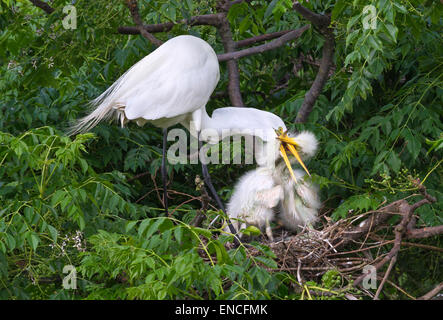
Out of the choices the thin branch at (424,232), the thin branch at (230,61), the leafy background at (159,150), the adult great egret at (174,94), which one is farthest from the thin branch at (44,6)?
the thin branch at (424,232)

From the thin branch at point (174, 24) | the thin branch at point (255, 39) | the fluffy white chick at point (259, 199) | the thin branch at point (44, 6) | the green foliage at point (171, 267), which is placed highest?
the thin branch at point (44, 6)

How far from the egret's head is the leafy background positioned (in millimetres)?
85

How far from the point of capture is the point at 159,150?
3260 millimetres

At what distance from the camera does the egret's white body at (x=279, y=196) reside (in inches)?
113

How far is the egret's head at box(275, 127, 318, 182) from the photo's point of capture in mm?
2910

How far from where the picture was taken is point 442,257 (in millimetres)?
3221

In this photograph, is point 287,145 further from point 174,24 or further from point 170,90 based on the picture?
point 174,24

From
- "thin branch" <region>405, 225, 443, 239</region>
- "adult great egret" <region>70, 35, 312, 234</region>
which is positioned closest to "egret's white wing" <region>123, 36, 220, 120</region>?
"adult great egret" <region>70, 35, 312, 234</region>

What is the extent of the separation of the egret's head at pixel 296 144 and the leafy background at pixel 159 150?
0.28 feet

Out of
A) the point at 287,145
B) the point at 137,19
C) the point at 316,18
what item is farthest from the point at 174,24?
the point at 287,145

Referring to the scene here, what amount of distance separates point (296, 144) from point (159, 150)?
0.72 metres

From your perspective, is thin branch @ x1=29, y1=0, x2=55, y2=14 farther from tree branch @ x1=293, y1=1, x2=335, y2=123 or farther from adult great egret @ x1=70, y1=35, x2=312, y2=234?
tree branch @ x1=293, y1=1, x2=335, y2=123

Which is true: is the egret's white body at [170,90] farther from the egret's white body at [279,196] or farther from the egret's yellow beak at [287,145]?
the egret's white body at [279,196]

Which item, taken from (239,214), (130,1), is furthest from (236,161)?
(130,1)
